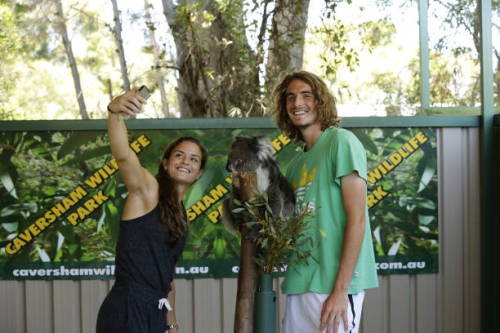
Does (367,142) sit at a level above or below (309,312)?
above

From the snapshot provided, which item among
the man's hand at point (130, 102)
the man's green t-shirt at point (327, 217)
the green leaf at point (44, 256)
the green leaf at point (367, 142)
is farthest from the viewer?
the green leaf at point (367, 142)

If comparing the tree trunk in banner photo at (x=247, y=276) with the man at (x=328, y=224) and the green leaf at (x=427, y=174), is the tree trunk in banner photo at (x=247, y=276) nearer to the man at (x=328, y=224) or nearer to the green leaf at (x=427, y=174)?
the man at (x=328, y=224)

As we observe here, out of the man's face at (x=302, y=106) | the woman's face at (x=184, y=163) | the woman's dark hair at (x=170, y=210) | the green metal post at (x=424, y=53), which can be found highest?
the green metal post at (x=424, y=53)

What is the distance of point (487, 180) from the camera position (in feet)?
14.5

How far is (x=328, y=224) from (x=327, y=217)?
0.08ft

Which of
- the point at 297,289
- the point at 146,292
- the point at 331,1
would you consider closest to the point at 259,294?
the point at 297,289

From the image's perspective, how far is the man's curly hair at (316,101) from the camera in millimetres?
2549

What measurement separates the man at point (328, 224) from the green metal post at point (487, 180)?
7.25 ft

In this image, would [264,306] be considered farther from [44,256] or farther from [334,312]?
[44,256]

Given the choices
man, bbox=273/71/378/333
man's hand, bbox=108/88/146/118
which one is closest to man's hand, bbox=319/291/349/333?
man, bbox=273/71/378/333

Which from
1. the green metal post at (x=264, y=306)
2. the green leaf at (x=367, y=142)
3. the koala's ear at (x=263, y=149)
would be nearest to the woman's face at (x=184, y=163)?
the koala's ear at (x=263, y=149)

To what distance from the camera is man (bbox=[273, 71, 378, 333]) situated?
236cm

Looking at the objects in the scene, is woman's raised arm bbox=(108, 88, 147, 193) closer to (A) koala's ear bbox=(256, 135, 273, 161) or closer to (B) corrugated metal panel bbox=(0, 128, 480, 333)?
(A) koala's ear bbox=(256, 135, 273, 161)

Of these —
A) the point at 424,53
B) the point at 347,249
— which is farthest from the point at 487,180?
the point at 347,249
